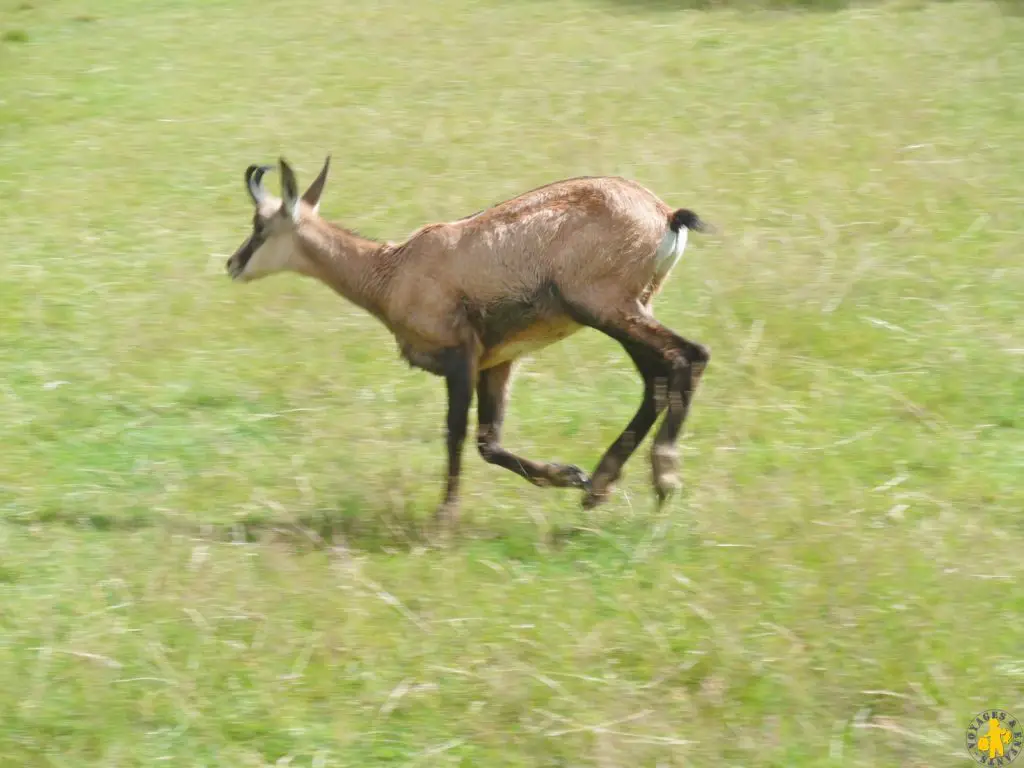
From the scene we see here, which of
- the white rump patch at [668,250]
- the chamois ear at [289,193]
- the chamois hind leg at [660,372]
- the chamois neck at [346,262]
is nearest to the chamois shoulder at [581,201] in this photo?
the white rump patch at [668,250]

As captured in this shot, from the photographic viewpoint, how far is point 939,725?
5141 mm

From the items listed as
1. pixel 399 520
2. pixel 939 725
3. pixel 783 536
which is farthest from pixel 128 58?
pixel 939 725

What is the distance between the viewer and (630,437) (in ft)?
22.6

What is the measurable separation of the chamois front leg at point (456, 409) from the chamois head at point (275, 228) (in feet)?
3.91

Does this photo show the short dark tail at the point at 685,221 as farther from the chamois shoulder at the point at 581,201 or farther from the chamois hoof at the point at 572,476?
the chamois hoof at the point at 572,476

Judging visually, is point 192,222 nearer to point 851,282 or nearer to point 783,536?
point 851,282

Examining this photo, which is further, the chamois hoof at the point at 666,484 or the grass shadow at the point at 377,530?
the chamois hoof at the point at 666,484

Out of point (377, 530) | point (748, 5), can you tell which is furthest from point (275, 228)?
point (748, 5)

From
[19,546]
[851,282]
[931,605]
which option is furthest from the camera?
[851,282]

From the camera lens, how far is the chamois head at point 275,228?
7594 millimetres

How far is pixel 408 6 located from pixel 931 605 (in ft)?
37.3

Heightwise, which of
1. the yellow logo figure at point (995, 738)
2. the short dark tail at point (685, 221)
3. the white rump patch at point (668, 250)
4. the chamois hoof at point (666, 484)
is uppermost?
the short dark tail at point (685, 221)

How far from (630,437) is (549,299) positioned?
0.71 metres

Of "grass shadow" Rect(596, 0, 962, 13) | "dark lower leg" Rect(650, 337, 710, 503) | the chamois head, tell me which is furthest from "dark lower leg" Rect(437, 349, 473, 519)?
"grass shadow" Rect(596, 0, 962, 13)
